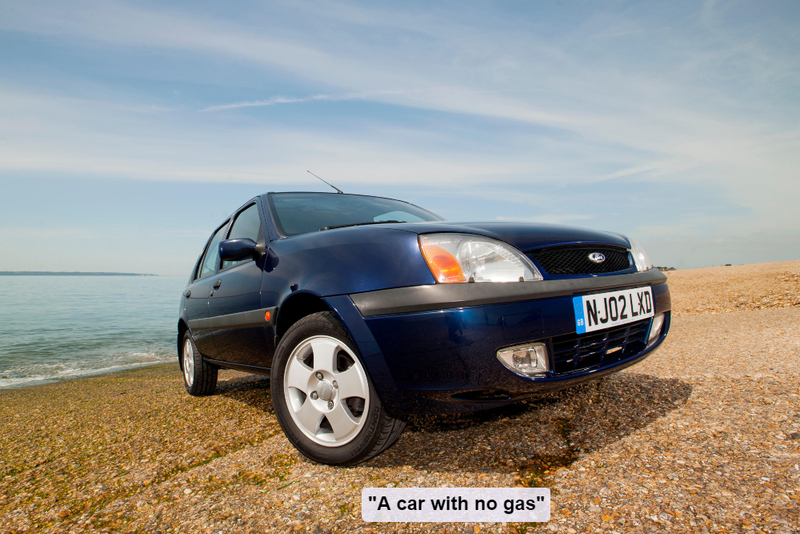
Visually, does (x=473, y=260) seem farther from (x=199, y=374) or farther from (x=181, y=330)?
(x=181, y=330)

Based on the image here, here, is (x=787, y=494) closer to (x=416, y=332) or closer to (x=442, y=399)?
(x=442, y=399)

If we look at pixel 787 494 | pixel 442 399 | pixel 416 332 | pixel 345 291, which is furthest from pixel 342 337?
pixel 787 494

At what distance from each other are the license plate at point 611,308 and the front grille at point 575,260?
13cm

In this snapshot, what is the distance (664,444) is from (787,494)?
1.54 feet

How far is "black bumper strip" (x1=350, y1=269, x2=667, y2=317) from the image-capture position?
1706 mm

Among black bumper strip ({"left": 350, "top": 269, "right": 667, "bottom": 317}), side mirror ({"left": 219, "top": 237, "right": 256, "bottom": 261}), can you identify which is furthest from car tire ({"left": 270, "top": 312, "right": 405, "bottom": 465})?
side mirror ({"left": 219, "top": 237, "right": 256, "bottom": 261})

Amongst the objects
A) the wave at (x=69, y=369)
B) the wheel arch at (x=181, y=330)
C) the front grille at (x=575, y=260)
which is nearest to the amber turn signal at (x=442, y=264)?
the front grille at (x=575, y=260)

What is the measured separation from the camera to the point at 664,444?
6.36 feet

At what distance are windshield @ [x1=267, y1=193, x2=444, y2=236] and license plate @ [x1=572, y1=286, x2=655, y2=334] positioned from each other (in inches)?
55.9

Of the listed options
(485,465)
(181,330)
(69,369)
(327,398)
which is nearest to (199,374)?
(181,330)

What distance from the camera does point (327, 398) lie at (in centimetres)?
205

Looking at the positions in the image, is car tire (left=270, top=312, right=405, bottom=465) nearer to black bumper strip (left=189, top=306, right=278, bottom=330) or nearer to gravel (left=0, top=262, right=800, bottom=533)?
gravel (left=0, top=262, right=800, bottom=533)
